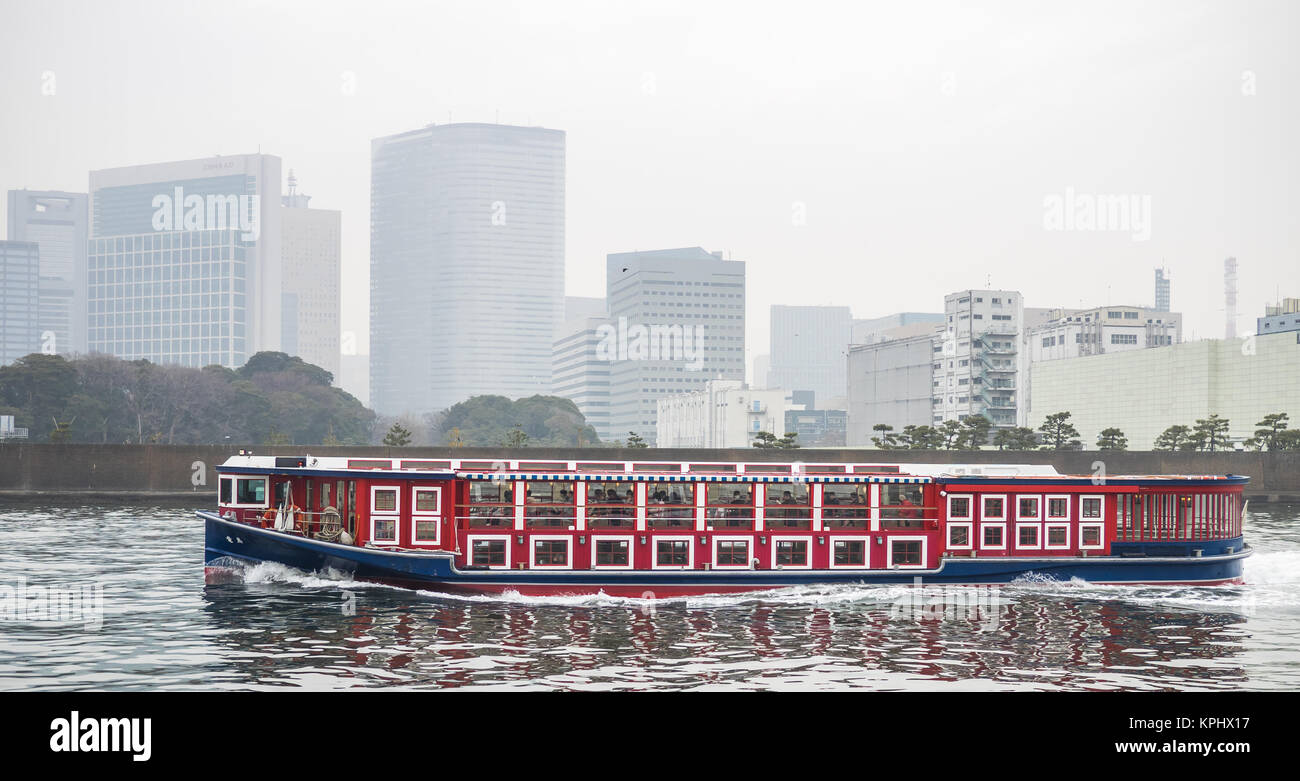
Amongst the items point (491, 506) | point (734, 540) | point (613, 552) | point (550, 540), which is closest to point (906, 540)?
point (734, 540)

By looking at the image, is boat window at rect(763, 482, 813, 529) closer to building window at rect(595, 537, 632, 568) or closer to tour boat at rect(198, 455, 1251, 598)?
tour boat at rect(198, 455, 1251, 598)

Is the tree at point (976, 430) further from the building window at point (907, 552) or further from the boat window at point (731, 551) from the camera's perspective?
the boat window at point (731, 551)

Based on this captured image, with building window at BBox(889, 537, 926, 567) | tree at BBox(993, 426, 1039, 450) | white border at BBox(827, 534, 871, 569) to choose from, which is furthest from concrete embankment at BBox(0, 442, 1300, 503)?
white border at BBox(827, 534, 871, 569)

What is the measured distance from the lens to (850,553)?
122ft

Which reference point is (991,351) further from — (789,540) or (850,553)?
(789,540)

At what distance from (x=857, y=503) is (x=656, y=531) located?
6.57 m

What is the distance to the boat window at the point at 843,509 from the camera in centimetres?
3741

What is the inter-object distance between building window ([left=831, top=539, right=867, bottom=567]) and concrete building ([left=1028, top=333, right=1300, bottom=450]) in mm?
122142

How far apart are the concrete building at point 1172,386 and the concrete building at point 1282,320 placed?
233 inches

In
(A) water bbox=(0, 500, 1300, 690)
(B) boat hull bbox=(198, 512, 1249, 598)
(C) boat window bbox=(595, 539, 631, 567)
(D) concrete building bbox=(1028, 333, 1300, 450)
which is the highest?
(D) concrete building bbox=(1028, 333, 1300, 450)

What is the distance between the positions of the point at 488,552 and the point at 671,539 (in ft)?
18.3

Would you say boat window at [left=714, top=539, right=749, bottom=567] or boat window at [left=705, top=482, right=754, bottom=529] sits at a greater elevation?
boat window at [left=705, top=482, right=754, bottom=529]

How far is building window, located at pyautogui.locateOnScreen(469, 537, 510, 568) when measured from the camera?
117ft
